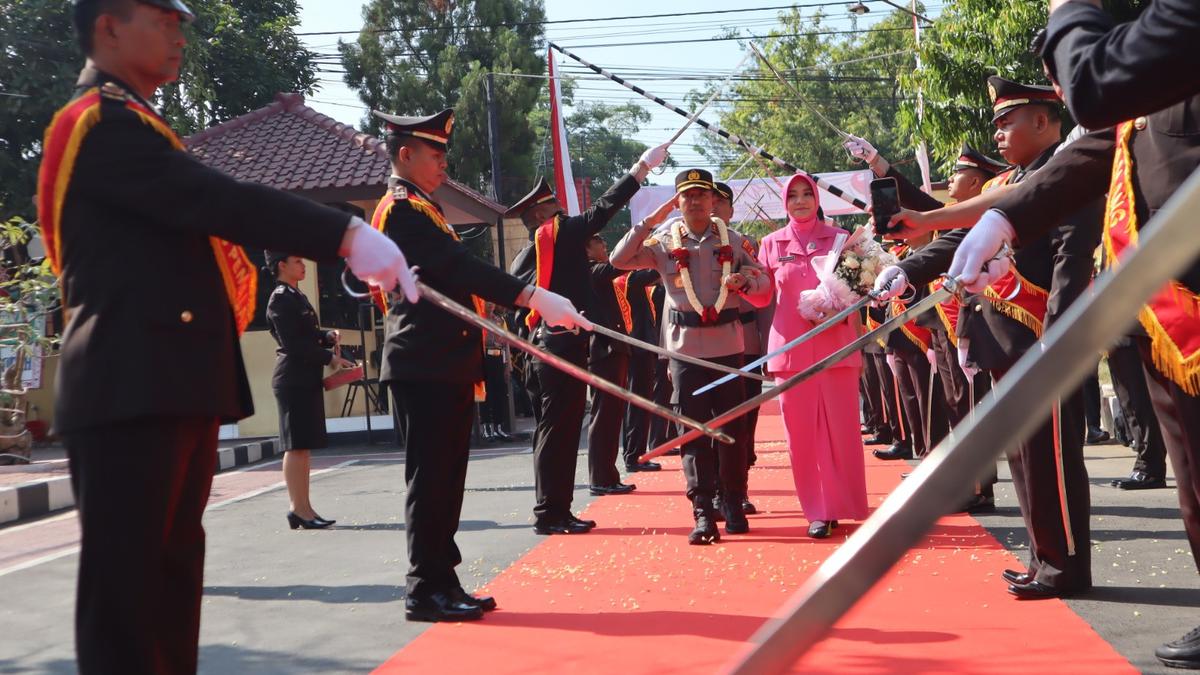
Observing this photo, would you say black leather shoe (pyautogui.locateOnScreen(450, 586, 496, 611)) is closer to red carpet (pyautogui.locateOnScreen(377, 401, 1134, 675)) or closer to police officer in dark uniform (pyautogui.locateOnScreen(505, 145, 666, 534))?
red carpet (pyautogui.locateOnScreen(377, 401, 1134, 675))

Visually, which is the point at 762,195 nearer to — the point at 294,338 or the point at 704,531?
the point at 294,338

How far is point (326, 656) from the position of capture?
14.0ft

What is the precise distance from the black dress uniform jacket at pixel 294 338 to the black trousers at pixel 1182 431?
5528mm

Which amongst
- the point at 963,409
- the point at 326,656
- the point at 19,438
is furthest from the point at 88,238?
the point at 19,438

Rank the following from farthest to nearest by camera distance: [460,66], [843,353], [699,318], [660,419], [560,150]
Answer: [460,66], [560,150], [660,419], [699,318], [843,353]

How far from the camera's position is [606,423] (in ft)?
28.9

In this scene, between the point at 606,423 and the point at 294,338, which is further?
the point at 606,423

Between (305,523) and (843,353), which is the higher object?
(843,353)

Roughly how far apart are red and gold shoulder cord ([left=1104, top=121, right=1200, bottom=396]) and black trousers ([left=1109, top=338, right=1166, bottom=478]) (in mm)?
4599

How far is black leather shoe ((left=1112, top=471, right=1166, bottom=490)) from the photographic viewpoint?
7578 millimetres

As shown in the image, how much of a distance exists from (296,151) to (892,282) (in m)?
16.0

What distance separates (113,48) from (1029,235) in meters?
2.59

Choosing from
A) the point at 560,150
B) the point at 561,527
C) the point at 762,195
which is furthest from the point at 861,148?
the point at 762,195

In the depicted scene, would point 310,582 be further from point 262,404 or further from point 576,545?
point 262,404
